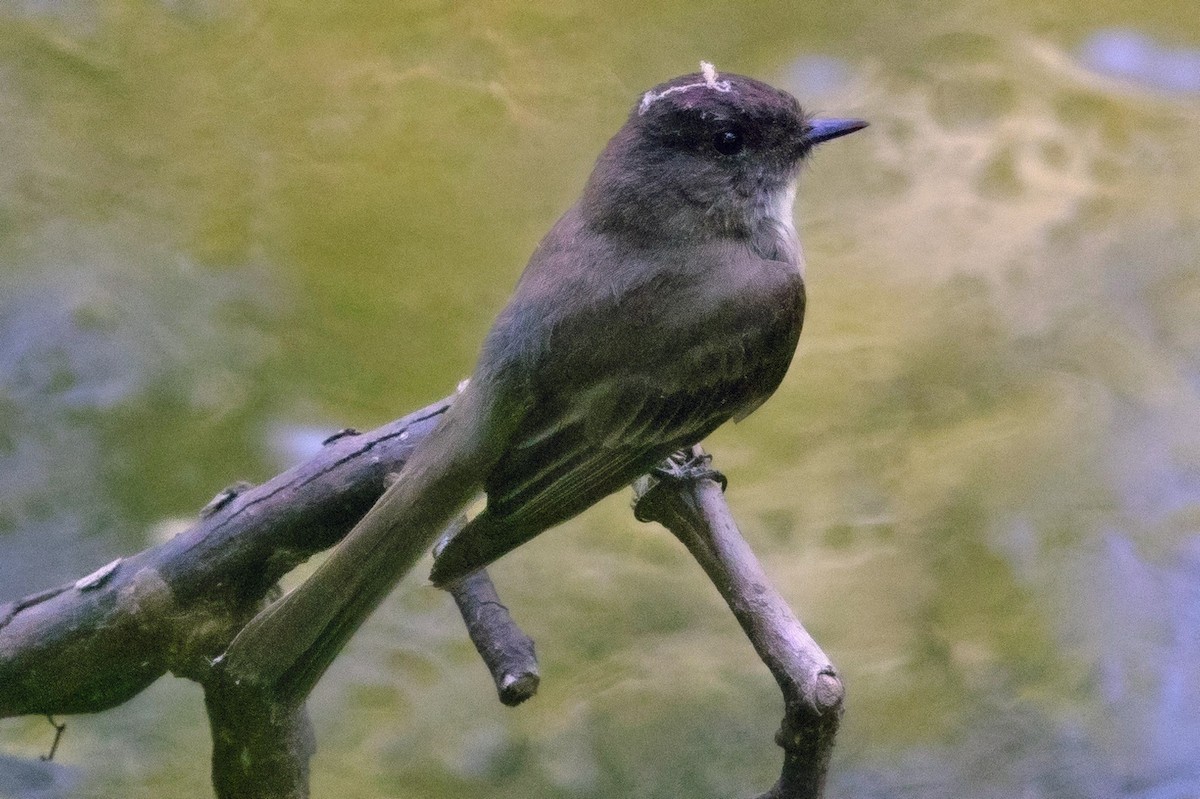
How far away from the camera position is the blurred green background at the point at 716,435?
3.27 meters

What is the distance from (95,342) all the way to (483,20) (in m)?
1.67

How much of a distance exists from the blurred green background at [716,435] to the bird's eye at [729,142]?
136 cm

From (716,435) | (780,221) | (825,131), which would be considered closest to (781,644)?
(780,221)

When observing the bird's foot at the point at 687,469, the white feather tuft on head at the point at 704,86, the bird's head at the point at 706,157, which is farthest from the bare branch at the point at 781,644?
the white feather tuft on head at the point at 704,86

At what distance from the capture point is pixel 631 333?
253 centimetres

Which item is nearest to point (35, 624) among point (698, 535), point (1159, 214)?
point (698, 535)

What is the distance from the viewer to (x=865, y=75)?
4.57m

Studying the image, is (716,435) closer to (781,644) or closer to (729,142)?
(729,142)

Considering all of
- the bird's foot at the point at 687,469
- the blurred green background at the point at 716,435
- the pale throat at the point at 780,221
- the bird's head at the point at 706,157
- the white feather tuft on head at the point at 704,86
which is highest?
the white feather tuft on head at the point at 704,86

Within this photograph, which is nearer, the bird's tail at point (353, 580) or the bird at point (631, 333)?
the bird's tail at point (353, 580)

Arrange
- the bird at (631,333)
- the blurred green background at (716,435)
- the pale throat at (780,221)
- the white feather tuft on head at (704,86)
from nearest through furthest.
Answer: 1. the bird at (631,333)
2. the white feather tuft on head at (704,86)
3. the pale throat at (780,221)
4. the blurred green background at (716,435)

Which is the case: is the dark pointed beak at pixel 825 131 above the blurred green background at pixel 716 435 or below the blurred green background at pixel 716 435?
above

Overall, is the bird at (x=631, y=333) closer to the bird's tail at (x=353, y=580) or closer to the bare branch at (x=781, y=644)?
the bird's tail at (x=353, y=580)

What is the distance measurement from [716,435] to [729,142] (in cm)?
151
